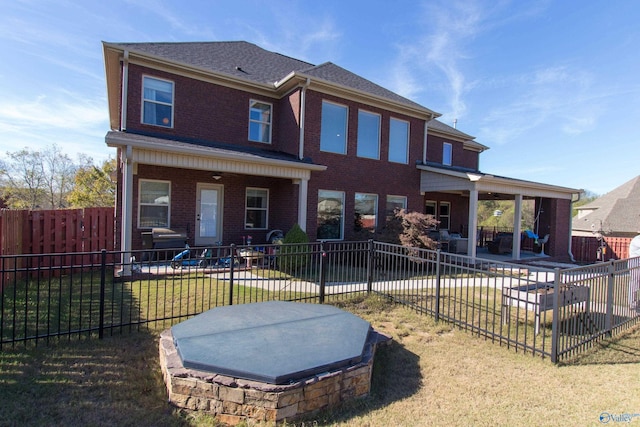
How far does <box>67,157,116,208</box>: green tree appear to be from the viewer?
81.1 feet

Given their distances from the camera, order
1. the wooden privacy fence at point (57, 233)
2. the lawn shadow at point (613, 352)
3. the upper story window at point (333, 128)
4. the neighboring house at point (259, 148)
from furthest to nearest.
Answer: the upper story window at point (333, 128)
the neighboring house at point (259, 148)
the wooden privacy fence at point (57, 233)
the lawn shadow at point (613, 352)

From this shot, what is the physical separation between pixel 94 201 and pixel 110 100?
16.5 m

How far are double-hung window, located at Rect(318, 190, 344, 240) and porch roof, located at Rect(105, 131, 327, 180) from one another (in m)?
1.57

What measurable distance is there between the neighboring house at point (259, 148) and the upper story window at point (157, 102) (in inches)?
1.2

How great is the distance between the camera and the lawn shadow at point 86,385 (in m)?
Answer: 2.77

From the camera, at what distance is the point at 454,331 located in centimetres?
526

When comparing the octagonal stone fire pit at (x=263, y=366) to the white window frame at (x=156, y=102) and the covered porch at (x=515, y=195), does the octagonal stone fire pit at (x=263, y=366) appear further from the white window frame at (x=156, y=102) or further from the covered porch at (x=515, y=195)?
the covered porch at (x=515, y=195)

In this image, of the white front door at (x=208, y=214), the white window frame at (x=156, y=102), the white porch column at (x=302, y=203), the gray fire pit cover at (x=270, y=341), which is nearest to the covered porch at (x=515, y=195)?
the white porch column at (x=302, y=203)

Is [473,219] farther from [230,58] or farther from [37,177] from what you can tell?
[37,177]

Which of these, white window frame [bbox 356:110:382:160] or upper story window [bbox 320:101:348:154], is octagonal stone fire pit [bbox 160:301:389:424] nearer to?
upper story window [bbox 320:101:348:154]

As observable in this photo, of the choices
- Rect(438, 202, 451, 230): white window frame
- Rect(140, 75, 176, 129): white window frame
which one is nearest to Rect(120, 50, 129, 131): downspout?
Rect(140, 75, 176, 129): white window frame

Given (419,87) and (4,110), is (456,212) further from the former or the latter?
(4,110)

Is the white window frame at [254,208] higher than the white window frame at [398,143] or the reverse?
the reverse

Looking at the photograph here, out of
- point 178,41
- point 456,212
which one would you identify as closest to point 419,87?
point 456,212
